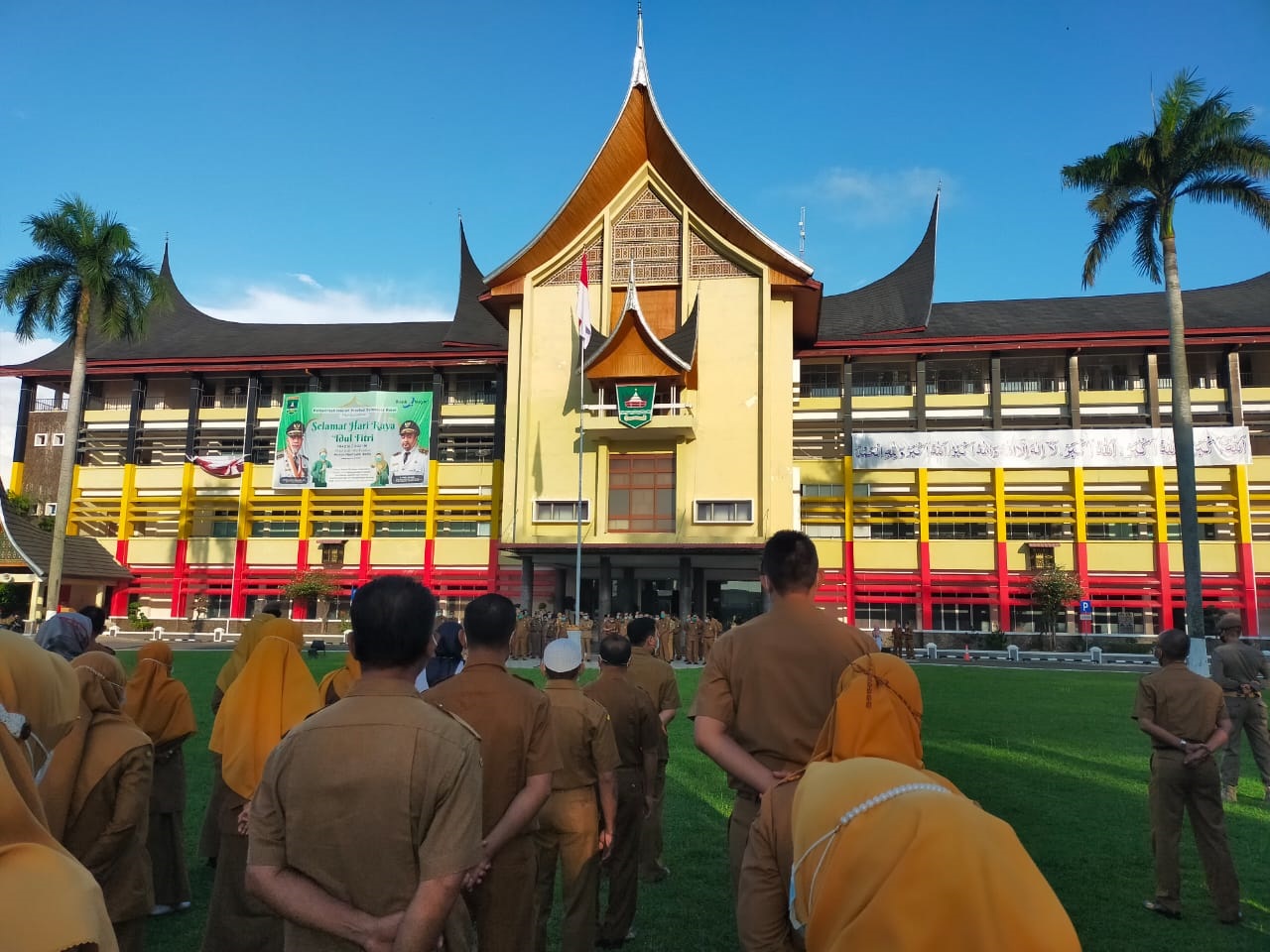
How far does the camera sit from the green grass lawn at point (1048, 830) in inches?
195

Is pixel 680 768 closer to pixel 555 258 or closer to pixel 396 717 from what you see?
pixel 396 717

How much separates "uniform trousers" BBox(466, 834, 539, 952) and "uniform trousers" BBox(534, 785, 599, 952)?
85cm

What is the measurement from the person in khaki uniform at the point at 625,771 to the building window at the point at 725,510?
25.4 metres

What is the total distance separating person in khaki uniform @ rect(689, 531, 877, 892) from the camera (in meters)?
3.16

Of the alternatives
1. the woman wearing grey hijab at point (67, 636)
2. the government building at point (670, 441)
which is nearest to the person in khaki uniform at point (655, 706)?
the woman wearing grey hijab at point (67, 636)

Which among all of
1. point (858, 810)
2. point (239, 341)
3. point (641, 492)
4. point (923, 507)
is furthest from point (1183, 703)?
point (239, 341)

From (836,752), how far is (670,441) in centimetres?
2958

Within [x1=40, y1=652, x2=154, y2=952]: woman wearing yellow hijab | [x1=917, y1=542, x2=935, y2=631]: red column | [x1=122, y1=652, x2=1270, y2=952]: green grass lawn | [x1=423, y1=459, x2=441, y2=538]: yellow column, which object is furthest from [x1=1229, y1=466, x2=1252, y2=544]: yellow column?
[x1=40, y1=652, x2=154, y2=952]: woman wearing yellow hijab

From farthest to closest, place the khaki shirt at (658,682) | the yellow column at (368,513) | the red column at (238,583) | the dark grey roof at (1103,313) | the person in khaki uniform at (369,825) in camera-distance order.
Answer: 1. the red column at (238,583)
2. the yellow column at (368,513)
3. the dark grey roof at (1103,313)
4. the khaki shirt at (658,682)
5. the person in khaki uniform at (369,825)

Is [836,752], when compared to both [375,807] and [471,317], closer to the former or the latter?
[375,807]

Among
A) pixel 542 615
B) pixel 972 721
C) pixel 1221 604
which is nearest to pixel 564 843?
pixel 972 721

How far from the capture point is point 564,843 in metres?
4.10

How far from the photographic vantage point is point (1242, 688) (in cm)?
779

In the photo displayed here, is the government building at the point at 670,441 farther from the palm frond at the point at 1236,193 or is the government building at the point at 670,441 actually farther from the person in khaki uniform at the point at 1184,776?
the person in khaki uniform at the point at 1184,776
